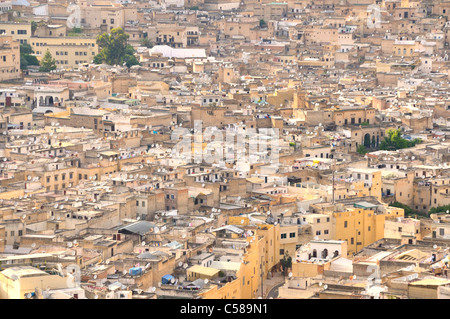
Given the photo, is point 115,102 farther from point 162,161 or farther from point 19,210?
point 19,210

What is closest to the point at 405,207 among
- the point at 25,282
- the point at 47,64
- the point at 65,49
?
the point at 25,282

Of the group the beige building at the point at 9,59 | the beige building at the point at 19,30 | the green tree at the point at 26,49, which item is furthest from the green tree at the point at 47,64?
the beige building at the point at 19,30

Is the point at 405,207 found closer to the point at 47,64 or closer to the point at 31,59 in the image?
the point at 47,64

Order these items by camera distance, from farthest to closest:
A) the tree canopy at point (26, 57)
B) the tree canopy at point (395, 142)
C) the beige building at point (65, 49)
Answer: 1. the beige building at point (65, 49)
2. the tree canopy at point (26, 57)
3. the tree canopy at point (395, 142)

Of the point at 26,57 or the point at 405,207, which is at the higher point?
the point at 26,57

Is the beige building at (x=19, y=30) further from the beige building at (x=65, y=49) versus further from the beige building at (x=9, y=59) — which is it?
the beige building at (x=9, y=59)

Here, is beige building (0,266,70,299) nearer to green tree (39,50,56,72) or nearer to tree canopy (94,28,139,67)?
green tree (39,50,56,72)

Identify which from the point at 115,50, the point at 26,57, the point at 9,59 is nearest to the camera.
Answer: the point at 9,59

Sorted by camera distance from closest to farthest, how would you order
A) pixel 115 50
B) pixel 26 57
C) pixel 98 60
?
1. pixel 26 57
2. pixel 98 60
3. pixel 115 50

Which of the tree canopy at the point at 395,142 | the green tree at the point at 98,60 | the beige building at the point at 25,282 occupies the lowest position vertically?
the tree canopy at the point at 395,142
